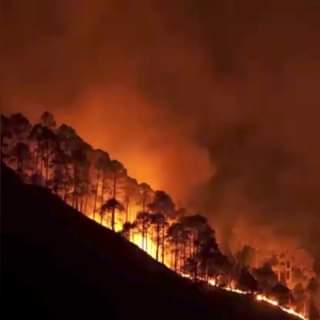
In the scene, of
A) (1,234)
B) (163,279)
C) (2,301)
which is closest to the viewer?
(2,301)

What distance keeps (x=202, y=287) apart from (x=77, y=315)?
7540 cm

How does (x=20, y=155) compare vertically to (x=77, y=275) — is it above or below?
above

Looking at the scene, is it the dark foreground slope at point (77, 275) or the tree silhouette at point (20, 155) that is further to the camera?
the tree silhouette at point (20, 155)

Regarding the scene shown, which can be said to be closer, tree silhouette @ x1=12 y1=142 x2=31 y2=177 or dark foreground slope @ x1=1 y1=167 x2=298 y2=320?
dark foreground slope @ x1=1 y1=167 x2=298 y2=320

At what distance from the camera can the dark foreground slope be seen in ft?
378

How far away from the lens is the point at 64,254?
140875 millimetres

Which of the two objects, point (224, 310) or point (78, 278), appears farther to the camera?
point (224, 310)

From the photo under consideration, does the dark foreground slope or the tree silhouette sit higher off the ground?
the tree silhouette

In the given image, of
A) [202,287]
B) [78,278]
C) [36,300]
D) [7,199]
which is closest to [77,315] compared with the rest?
[36,300]

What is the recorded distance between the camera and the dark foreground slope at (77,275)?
11531 centimetres

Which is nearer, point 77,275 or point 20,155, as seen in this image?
point 77,275

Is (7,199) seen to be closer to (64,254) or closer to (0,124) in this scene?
(64,254)

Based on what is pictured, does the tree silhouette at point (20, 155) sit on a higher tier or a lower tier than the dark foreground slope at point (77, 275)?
higher

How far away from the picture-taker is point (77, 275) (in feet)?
439
